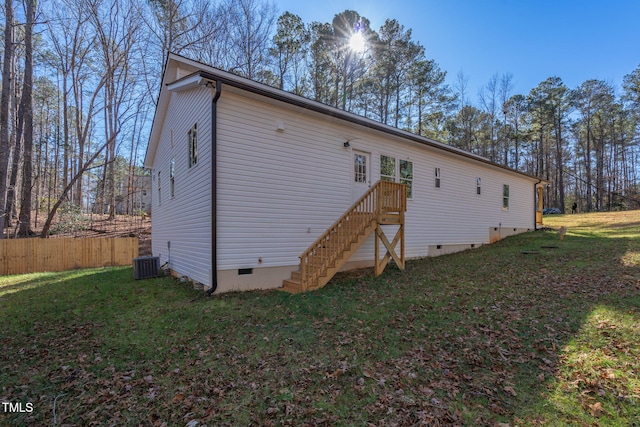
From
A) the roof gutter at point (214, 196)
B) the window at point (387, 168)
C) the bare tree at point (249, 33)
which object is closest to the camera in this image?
the roof gutter at point (214, 196)

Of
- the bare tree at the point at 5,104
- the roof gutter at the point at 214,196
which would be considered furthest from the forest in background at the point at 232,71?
the roof gutter at the point at 214,196

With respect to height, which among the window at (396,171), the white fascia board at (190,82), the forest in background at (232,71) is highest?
the forest in background at (232,71)

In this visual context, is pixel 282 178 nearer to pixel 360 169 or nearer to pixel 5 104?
pixel 360 169

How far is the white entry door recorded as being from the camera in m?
8.98

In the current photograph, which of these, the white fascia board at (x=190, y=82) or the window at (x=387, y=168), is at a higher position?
the white fascia board at (x=190, y=82)

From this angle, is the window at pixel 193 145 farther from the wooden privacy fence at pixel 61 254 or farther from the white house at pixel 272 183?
the wooden privacy fence at pixel 61 254

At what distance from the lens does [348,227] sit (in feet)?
25.2

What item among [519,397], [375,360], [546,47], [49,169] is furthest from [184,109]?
[49,169]

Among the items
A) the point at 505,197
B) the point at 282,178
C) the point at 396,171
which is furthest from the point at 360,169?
the point at 505,197

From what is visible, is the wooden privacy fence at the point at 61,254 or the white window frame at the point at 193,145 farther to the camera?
the wooden privacy fence at the point at 61,254

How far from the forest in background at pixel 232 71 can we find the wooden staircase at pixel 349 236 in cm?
1286

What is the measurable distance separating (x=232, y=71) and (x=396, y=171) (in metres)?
12.8

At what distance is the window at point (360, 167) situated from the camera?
359 inches

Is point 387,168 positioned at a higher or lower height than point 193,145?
lower
